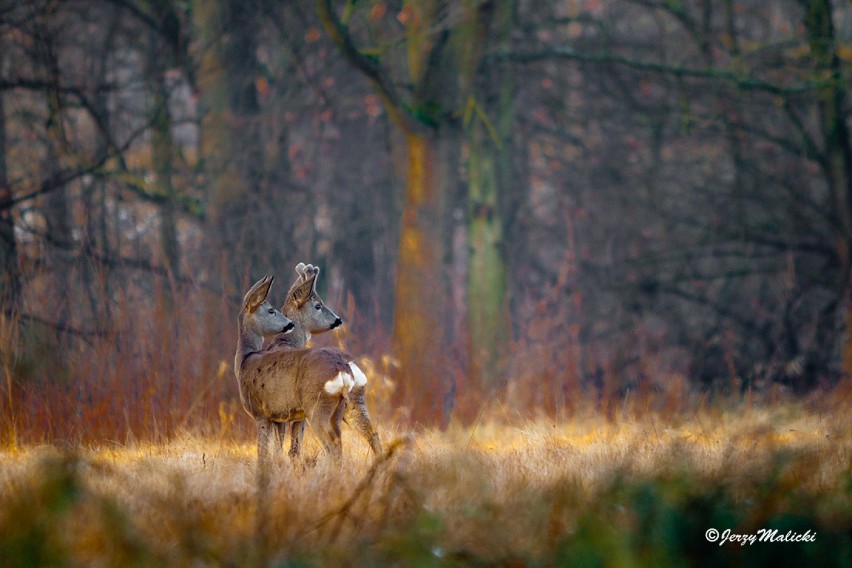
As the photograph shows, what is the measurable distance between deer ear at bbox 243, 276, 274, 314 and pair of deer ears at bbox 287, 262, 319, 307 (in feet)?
0.62

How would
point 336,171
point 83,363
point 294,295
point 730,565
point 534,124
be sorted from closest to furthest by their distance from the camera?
point 730,565
point 294,295
point 83,363
point 534,124
point 336,171

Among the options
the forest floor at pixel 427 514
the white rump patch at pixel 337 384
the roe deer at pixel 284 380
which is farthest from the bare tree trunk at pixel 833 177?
the white rump patch at pixel 337 384

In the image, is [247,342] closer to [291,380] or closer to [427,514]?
[291,380]

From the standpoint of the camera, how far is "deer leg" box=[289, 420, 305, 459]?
618cm

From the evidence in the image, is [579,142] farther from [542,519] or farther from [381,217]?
[542,519]

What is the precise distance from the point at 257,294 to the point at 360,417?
95 centimetres

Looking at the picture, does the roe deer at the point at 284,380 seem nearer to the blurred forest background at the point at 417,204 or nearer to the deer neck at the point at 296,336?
the deer neck at the point at 296,336

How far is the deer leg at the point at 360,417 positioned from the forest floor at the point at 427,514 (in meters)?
0.17

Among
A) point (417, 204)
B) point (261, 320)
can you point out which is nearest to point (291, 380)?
point (261, 320)

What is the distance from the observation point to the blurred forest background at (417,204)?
9.31m

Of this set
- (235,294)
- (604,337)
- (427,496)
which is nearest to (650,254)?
(604,337)

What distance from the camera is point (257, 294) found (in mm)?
6387

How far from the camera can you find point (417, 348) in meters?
11.7

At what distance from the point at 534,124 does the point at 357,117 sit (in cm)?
304
